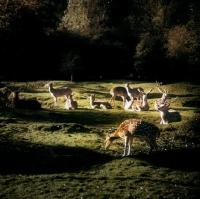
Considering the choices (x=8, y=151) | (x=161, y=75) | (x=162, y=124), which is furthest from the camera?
(x=161, y=75)

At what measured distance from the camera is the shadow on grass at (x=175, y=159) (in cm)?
1080

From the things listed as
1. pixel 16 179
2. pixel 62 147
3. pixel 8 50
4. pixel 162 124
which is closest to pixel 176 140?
pixel 162 124

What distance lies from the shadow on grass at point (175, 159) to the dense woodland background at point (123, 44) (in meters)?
26.0

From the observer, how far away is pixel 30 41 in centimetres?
2630

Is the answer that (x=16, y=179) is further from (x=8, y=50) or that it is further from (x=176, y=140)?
(x=8, y=50)

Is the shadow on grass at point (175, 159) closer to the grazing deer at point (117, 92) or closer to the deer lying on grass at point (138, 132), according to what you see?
the deer lying on grass at point (138, 132)

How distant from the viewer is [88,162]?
1145 cm

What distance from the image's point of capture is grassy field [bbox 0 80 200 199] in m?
8.84

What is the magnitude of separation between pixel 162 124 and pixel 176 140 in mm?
2904

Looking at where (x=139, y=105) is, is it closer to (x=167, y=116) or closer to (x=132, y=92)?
(x=132, y=92)

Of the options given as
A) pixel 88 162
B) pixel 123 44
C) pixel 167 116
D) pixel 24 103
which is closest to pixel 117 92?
pixel 24 103

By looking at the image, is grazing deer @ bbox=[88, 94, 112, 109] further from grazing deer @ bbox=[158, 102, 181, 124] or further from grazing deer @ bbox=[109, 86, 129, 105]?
grazing deer @ bbox=[158, 102, 181, 124]

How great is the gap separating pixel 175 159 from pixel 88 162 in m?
2.82

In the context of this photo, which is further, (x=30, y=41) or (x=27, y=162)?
(x=30, y=41)
